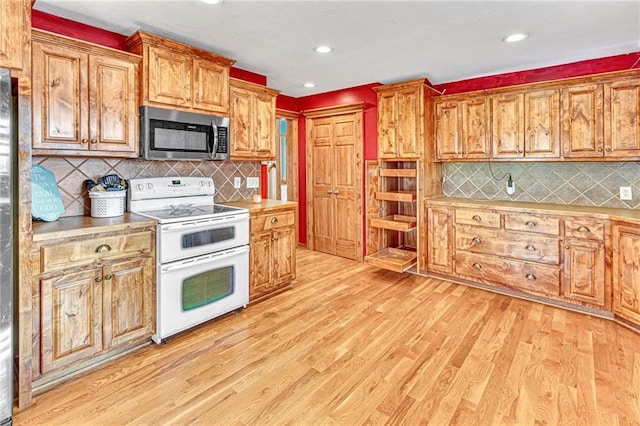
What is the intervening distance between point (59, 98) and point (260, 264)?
2015mm

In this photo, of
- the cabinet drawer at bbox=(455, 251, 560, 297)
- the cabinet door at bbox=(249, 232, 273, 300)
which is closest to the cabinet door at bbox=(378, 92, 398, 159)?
the cabinet drawer at bbox=(455, 251, 560, 297)

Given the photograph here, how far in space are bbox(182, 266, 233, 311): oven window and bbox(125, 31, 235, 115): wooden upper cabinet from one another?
1.42 meters

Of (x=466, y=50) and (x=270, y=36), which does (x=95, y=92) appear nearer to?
(x=270, y=36)

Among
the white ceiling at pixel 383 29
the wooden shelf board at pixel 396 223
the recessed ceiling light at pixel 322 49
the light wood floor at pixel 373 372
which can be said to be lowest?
the light wood floor at pixel 373 372

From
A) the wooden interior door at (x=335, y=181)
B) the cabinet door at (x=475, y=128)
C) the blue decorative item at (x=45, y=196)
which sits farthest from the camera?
the wooden interior door at (x=335, y=181)

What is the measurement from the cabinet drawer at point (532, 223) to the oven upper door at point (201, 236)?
2.62m

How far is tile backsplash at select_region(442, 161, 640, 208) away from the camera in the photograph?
339 cm

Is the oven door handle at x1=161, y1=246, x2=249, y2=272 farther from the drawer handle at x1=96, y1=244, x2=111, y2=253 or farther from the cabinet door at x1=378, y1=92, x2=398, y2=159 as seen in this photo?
the cabinet door at x1=378, y1=92, x2=398, y2=159

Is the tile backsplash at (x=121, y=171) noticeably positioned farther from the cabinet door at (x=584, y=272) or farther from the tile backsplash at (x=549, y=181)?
the cabinet door at (x=584, y=272)

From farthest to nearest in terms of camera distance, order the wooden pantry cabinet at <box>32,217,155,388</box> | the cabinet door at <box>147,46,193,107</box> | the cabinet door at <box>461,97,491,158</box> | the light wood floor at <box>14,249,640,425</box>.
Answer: the cabinet door at <box>461,97,491,158</box>
the cabinet door at <box>147,46,193,107</box>
the wooden pantry cabinet at <box>32,217,155,388</box>
the light wood floor at <box>14,249,640,425</box>

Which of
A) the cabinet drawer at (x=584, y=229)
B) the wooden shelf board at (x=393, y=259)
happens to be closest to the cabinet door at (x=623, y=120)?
the cabinet drawer at (x=584, y=229)

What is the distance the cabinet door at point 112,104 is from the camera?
2.48 m

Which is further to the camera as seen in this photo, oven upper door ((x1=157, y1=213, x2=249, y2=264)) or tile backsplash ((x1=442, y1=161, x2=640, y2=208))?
tile backsplash ((x1=442, y1=161, x2=640, y2=208))

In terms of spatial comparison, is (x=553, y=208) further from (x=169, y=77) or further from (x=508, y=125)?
(x=169, y=77)
